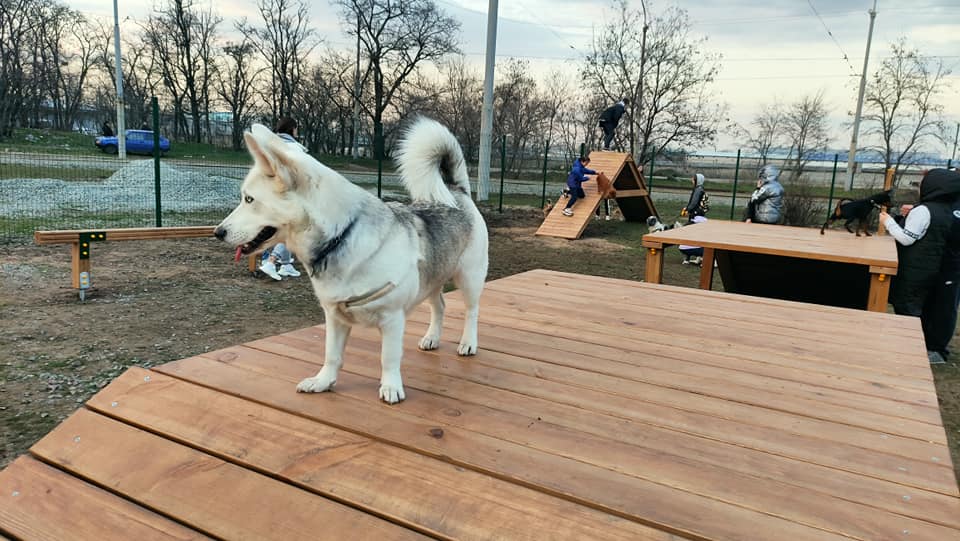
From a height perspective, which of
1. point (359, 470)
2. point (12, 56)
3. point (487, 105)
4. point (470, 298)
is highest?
point (12, 56)

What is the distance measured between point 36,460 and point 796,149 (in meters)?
39.0

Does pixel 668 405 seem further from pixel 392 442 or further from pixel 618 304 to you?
pixel 618 304

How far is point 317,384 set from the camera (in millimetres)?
2273

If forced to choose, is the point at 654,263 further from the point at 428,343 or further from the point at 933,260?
the point at 428,343

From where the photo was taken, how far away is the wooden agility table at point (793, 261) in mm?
5117

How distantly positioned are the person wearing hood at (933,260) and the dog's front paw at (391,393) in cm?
529

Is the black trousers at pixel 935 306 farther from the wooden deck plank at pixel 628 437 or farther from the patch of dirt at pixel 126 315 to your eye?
the wooden deck plank at pixel 628 437

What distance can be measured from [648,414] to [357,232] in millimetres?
1287

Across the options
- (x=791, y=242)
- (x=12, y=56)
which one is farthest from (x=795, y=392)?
(x=12, y=56)

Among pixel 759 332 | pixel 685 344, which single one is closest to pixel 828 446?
pixel 685 344

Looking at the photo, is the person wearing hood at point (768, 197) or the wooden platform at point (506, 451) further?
the person wearing hood at point (768, 197)

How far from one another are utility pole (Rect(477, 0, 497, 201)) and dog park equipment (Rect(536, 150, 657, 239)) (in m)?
3.15

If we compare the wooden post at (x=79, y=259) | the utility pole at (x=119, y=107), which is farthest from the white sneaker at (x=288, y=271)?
the utility pole at (x=119, y=107)

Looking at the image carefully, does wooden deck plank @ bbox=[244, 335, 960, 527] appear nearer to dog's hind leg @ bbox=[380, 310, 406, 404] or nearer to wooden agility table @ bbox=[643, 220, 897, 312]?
dog's hind leg @ bbox=[380, 310, 406, 404]
